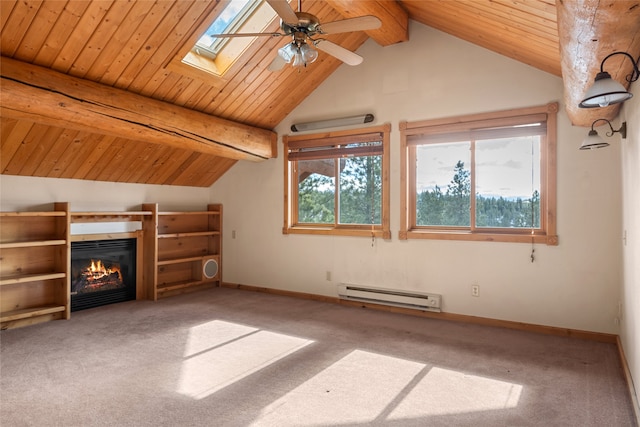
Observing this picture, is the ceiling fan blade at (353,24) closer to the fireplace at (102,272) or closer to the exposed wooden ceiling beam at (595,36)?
the exposed wooden ceiling beam at (595,36)

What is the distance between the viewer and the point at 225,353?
360cm

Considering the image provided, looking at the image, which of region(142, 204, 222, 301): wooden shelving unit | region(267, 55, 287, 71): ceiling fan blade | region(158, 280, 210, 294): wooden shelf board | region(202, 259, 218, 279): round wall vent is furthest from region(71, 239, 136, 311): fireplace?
region(267, 55, 287, 71): ceiling fan blade

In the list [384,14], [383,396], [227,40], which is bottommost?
[383,396]

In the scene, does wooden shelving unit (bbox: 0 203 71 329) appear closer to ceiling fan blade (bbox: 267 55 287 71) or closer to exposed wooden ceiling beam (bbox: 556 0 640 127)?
ceiling fan blade (bbox: 267 55 287 71)

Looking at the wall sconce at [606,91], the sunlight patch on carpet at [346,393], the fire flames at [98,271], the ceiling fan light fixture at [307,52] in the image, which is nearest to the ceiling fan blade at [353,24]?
the ceiling fan light fixture at [307,52]

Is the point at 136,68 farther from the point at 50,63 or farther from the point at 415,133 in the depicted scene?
the point at 415,133

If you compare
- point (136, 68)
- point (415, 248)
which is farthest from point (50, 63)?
point (415, 248)

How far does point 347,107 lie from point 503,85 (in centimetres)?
192

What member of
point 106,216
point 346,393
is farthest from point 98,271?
point 346,393

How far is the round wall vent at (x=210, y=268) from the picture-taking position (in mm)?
6341

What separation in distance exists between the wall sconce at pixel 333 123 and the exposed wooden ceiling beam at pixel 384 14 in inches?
36.7

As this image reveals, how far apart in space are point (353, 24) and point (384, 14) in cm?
172

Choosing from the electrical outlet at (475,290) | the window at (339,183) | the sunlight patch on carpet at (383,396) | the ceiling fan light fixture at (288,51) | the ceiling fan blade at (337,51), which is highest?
the ceiling fan blade at (337,51)

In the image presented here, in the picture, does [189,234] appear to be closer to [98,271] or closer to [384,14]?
[98,271]
